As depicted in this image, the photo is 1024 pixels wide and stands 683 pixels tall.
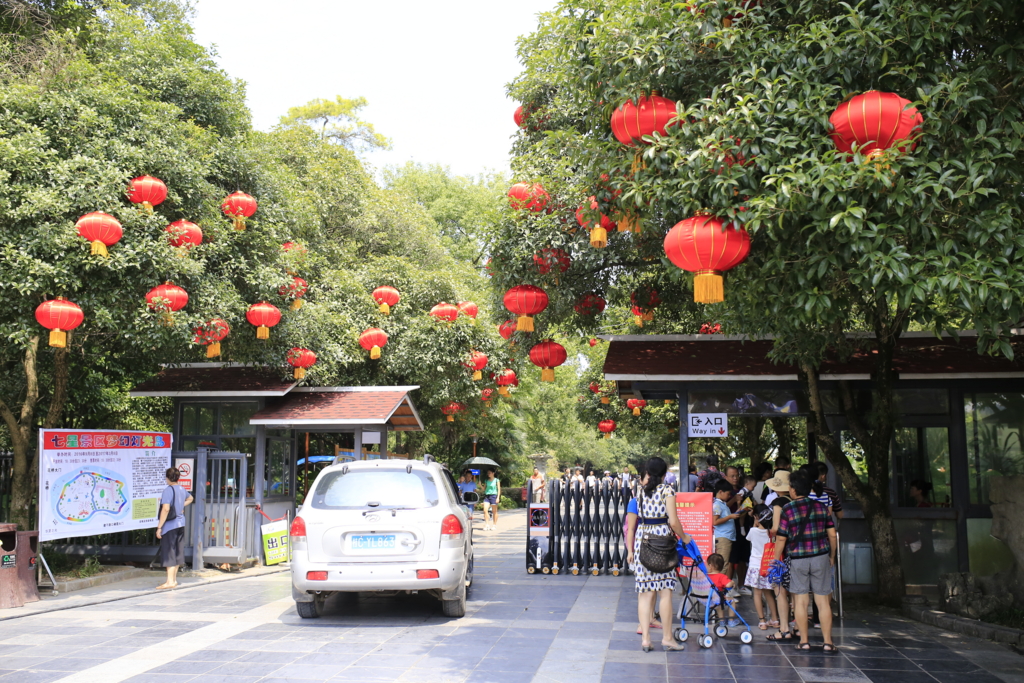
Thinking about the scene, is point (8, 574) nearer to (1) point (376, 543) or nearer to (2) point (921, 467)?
(1) point (376, 543)

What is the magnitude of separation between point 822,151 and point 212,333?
911 centimetres

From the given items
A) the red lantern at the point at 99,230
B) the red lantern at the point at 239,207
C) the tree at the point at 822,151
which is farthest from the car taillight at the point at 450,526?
the red lantern at the point at 239,207

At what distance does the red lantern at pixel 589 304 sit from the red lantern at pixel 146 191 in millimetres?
6000

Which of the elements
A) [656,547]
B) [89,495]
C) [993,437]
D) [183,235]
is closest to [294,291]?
[183,235]

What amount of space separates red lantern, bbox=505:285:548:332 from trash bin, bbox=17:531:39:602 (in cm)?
641

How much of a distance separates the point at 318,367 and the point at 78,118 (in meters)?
6.36

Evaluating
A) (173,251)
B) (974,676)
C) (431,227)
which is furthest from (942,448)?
(431,227)

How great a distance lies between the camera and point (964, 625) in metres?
8.32

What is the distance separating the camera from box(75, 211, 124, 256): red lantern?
10.1 m

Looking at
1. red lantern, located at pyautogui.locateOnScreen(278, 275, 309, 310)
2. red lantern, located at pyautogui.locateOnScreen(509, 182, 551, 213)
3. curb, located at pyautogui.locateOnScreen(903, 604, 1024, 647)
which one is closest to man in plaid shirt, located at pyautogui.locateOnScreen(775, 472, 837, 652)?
curb, located at pyautogui.locateOnScreen(903, 604, 1024, 647)

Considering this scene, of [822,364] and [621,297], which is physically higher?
[621,297]

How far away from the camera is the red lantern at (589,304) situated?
1184 cm

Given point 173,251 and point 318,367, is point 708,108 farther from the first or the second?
point 318,367

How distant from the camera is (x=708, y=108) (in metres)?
6.81
